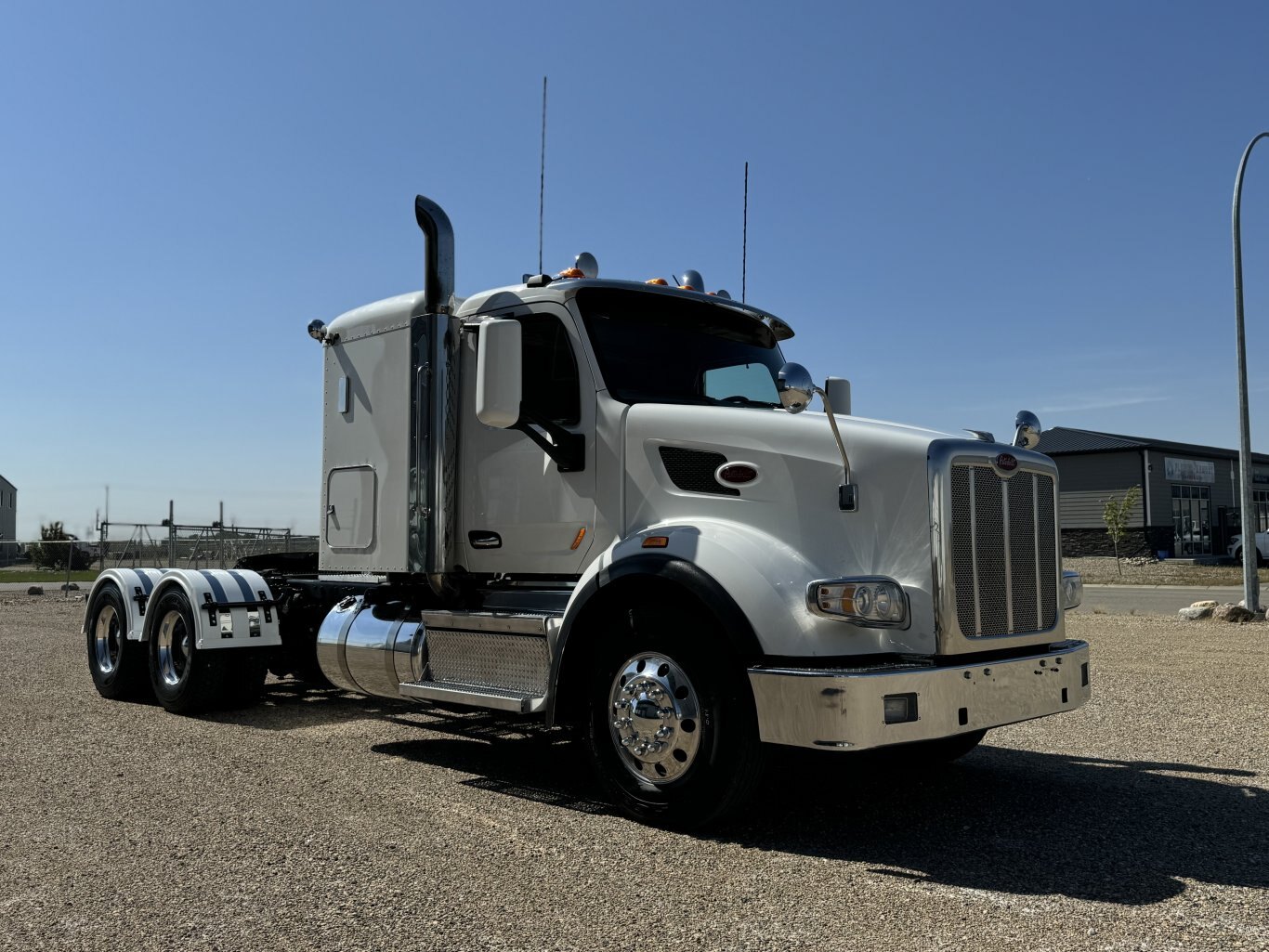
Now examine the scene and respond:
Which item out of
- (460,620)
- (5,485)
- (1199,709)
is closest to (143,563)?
(460,620)

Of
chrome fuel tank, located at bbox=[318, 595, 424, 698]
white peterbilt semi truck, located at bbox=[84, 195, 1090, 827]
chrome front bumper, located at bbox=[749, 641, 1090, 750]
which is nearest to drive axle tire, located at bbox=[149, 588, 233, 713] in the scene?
white peterbilt semi truck, located at bbox=[84, 195, 1090, 827]

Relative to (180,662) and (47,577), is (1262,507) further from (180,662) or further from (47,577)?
(180,662)

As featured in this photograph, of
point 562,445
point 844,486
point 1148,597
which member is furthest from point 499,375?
point 1148,597

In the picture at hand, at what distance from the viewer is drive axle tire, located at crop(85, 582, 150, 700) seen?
30.2 ft

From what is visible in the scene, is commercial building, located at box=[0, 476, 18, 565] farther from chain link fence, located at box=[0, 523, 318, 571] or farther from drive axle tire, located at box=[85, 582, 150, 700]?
drive axle tire, located at box=[85, 582, 150, 700]

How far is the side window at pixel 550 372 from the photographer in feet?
20.2

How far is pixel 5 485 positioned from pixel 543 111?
81.5 meters

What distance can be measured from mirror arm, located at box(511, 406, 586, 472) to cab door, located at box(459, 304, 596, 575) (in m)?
0.01

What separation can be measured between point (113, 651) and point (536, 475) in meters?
5.48

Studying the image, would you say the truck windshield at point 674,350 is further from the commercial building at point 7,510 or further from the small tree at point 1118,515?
the commercial building at point 7,510

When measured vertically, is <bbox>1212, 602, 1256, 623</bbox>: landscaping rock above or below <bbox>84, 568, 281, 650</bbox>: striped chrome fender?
below

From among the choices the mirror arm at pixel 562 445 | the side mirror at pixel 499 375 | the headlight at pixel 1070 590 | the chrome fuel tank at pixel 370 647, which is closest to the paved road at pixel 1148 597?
the headlight at pixel 1070 590

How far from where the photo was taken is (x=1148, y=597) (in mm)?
23859

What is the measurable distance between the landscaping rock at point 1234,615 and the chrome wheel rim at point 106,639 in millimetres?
15183
